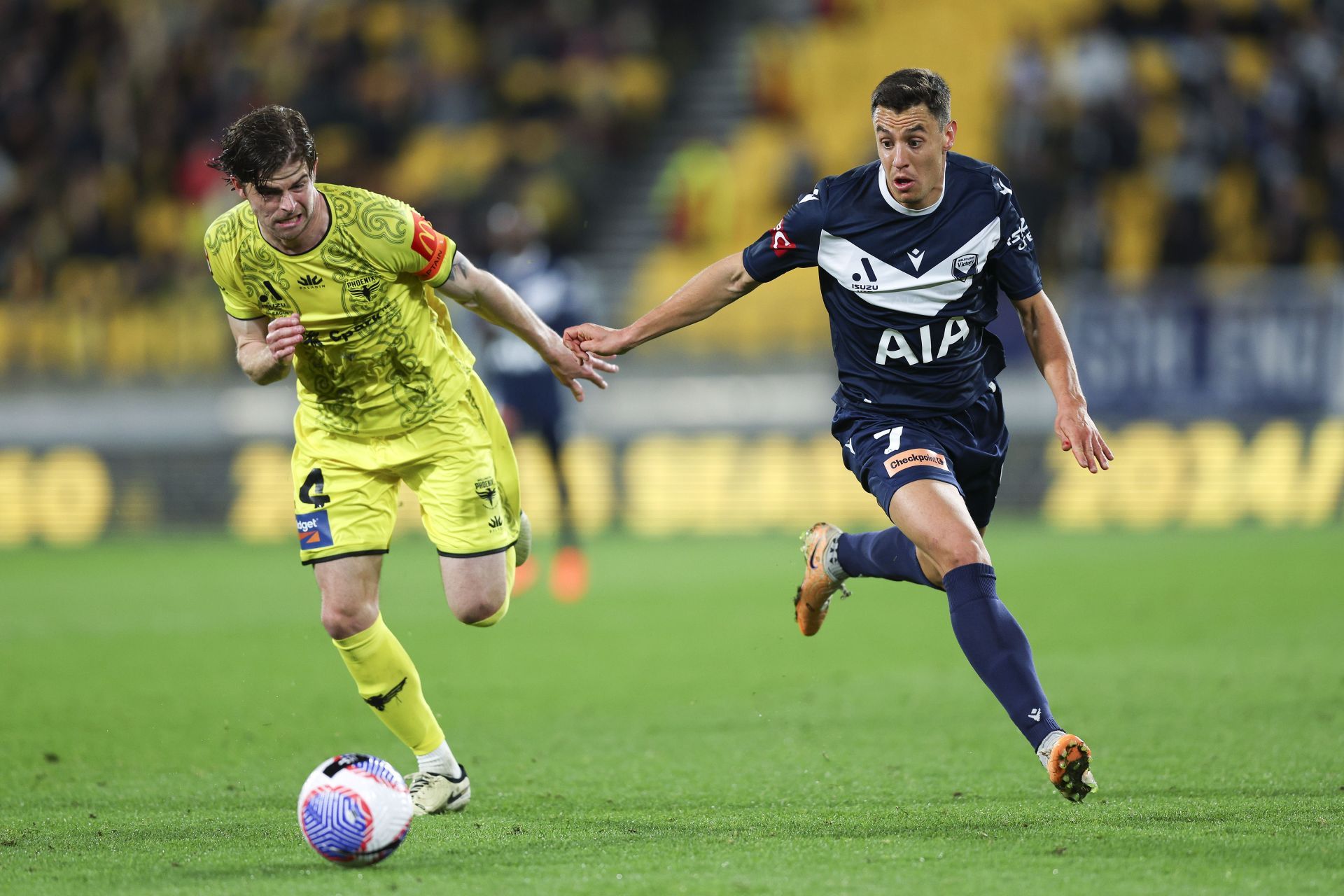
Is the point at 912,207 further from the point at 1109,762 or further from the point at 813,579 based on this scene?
the point at 1109,762

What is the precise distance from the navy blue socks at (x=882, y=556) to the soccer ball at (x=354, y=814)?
217 cm

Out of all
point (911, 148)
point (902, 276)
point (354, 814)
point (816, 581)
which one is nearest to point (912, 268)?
point (902, 276)

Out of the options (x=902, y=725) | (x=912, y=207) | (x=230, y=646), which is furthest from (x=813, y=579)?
(x=230, y=646)

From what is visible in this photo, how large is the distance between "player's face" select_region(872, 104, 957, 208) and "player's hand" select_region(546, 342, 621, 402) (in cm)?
123

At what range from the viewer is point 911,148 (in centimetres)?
514

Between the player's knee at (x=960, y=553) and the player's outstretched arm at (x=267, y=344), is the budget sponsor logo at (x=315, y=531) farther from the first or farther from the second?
the player's knee at (x=960, y=553)

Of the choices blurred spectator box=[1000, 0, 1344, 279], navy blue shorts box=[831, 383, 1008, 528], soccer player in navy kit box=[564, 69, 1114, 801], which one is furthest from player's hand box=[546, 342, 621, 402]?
blurred spectator box=[1000, 0, 1344, 279]

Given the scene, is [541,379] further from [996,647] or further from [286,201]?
[996,647]

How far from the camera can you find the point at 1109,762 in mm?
5762

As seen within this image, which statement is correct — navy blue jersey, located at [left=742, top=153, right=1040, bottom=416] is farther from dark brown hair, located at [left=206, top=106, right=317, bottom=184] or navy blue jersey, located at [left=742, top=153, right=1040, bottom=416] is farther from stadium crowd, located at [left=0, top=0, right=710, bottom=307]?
stadium crowd, located at [left=0, top=0, right=710, bottom=307]

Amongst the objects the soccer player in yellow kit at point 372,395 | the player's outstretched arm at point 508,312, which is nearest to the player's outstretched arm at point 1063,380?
the player's outstretched arm at point 508,312

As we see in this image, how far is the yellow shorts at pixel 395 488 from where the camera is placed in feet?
17.7

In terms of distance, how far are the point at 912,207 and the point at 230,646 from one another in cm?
572

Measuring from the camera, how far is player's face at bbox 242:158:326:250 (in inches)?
195
